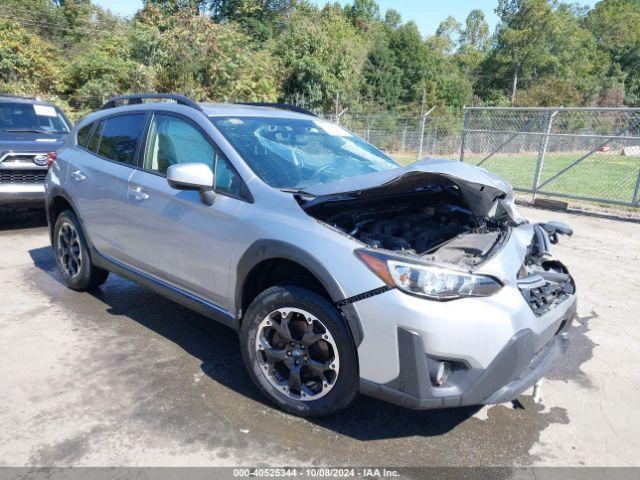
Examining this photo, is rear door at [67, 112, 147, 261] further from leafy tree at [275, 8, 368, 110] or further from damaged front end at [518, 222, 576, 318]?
leafy tree at [275, 8, 368, 110]

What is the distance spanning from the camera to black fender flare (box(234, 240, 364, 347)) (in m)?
2.47

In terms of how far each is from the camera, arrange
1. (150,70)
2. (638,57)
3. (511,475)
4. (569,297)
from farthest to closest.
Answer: (638,57)
(150,70)
(569,297)
(511,475)

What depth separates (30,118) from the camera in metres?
8.09

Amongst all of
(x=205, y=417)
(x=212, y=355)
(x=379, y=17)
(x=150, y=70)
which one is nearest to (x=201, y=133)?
(x=212, y=355)

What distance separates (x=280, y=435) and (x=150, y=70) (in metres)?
20.4

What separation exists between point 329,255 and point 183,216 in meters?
1.29

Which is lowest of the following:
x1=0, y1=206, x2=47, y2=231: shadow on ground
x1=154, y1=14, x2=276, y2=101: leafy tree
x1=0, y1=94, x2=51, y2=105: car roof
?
x1=0, y1=206, x2=47, y2=231: shadow on ground

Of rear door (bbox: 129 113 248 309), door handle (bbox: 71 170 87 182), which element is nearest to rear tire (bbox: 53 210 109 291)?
door handle (bbox: 71 170 87 182)

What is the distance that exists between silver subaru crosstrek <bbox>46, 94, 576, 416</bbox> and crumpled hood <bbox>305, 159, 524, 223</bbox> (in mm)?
13

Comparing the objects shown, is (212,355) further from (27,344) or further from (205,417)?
(27,344)

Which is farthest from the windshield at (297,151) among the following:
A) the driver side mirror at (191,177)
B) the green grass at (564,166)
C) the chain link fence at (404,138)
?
the chain link fence at (404,138)

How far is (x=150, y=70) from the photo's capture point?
2028cm

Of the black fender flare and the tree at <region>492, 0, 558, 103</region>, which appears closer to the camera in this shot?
the black fender flare

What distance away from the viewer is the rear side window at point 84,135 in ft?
15.5
